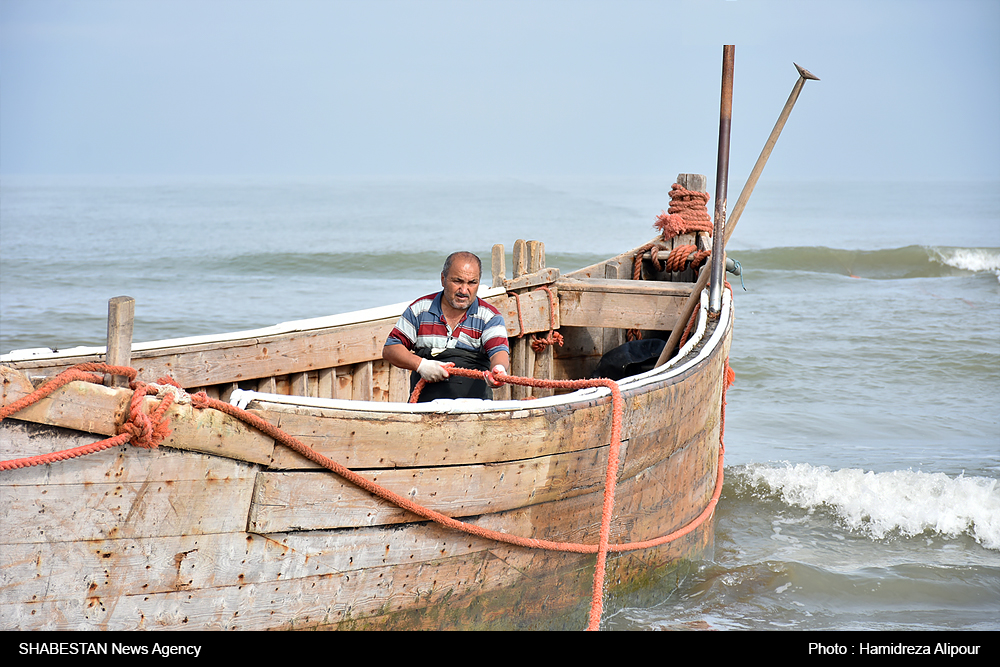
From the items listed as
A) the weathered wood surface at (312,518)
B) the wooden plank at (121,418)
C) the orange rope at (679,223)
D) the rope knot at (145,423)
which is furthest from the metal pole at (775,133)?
the rope knot at (145,423)

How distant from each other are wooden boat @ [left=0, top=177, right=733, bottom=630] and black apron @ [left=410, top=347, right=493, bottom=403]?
636 mm

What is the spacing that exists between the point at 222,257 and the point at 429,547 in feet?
76.9

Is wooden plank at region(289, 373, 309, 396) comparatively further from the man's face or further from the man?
the man's face

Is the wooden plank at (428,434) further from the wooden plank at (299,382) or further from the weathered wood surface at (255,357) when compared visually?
the wooden plank at (299,382)

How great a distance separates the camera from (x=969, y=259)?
82.5 ft

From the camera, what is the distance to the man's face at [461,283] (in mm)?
3752

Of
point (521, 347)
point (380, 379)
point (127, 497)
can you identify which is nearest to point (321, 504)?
point (127, 497)

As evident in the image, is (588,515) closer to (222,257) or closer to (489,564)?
(489,564)

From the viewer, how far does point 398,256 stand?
82.0 ft

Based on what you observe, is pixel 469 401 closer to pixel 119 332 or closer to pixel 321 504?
pixel 321 504

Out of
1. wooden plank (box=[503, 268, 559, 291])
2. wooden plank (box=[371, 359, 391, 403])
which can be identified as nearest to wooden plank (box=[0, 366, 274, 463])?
wooden plank (box=[371, 359, 391, 403])

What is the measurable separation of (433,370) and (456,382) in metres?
0.27
